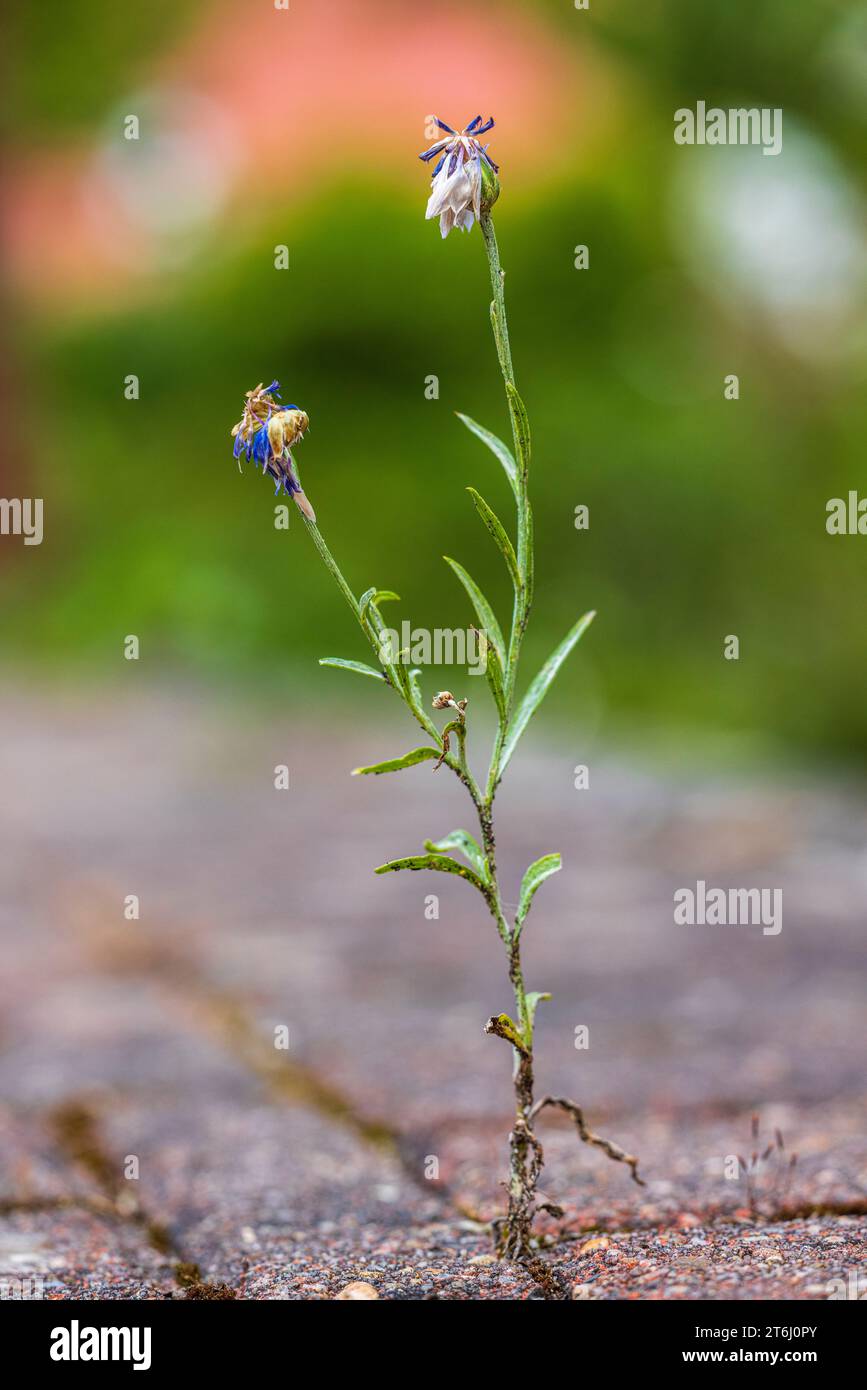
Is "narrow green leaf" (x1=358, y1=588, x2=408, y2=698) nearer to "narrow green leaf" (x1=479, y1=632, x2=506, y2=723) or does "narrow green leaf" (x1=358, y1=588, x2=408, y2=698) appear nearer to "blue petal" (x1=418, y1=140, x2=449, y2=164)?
"narrow green leaf" (x1=479, y1=632, x2=506, y2=723)

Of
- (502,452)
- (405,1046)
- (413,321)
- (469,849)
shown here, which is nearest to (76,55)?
(413,321)

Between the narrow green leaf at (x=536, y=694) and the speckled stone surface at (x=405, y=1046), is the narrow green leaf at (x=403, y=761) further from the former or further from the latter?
the speckled stone surface at (x=405, y=1046)

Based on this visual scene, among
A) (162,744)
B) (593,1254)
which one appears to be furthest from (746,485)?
(593,1254)

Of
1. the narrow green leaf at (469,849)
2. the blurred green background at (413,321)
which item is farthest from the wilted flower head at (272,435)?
the blurred green background at (413,321)

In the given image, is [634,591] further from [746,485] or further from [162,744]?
[162,744]

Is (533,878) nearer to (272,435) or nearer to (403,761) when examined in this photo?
(403,761)

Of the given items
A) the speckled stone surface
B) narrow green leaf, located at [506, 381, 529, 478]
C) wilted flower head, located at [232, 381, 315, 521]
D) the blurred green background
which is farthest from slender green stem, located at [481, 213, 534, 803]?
the blurred green background
